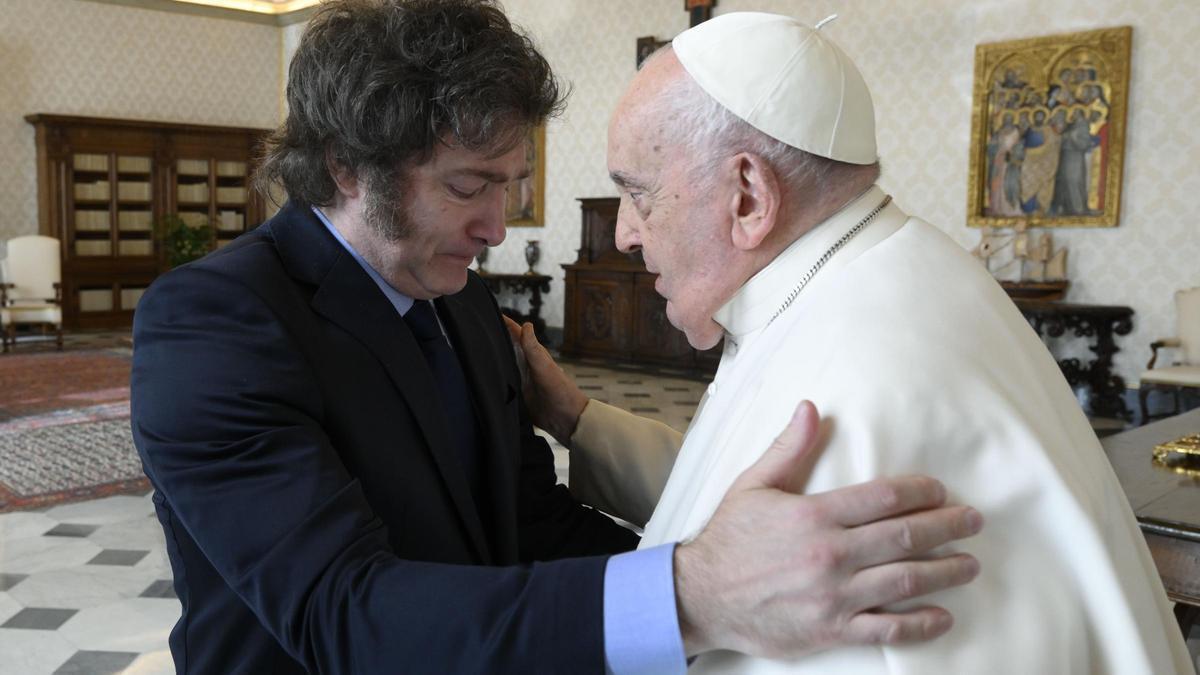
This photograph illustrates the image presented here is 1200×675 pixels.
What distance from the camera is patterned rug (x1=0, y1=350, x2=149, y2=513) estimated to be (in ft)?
18.9

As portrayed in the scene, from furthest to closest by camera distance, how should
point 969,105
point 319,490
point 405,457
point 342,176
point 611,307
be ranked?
point 611,307 → point 969,105 → point 342,176 → point 405,457 → point 319,490

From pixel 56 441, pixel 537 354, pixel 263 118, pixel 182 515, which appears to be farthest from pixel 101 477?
pixel 263 118

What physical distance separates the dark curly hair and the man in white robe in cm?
29

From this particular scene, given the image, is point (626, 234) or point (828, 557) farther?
point (626, 234)

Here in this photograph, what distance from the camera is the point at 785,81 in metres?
1.25

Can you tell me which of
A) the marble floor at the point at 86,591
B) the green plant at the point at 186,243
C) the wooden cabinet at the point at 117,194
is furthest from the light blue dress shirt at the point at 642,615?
the wooden cabinet at the point at 117,194

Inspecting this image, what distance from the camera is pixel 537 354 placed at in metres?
1.99

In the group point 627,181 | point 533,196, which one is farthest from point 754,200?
point 533,196

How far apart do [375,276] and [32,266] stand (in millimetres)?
12410

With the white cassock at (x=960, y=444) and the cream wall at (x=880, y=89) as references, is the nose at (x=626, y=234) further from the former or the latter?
the cream wall at (x=880, y=89)

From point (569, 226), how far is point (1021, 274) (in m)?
5.36

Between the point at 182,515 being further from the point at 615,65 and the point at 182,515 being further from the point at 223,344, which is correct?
the point at 615,65

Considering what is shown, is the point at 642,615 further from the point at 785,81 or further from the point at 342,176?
the point at 342,176

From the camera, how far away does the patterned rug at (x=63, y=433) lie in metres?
5.77
